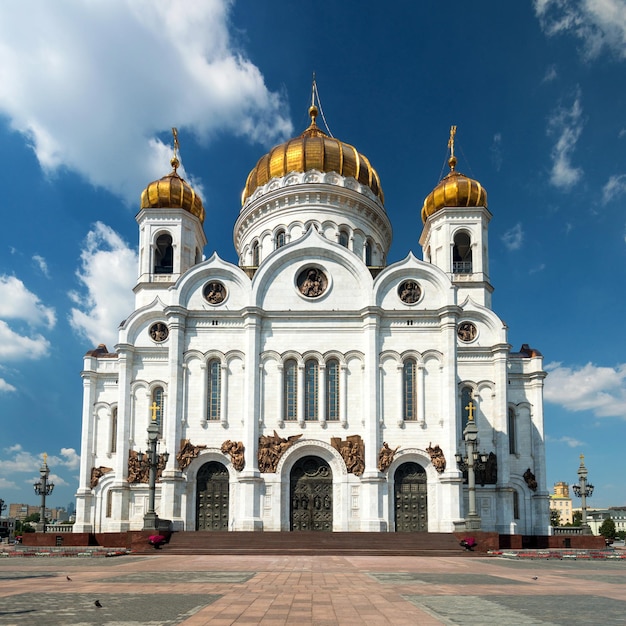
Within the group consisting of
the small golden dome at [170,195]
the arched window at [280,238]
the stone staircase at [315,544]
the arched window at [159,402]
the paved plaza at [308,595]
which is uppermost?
the small golden dome at [170,195]

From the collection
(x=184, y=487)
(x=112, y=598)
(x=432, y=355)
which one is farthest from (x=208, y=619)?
(x=432, y=355)

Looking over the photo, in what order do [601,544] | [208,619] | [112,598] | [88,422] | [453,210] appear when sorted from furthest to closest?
[453,210]
[88,422]
[601,544]
[112,598]
[208,619]

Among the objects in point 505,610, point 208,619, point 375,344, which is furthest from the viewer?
point 375,344

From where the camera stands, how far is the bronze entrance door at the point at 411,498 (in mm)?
31891

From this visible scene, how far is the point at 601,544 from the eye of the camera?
30.6m

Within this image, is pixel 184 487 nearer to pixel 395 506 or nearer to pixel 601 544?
pixel 395 506

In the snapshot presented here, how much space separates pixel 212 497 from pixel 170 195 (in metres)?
16.5

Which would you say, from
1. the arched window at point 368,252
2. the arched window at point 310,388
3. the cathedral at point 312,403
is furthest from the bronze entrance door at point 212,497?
the arched window at point 368,252

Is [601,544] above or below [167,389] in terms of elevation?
below

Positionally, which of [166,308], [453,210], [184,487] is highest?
[453,210]

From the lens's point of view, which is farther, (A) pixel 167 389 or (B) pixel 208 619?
(A) pixel 167 389

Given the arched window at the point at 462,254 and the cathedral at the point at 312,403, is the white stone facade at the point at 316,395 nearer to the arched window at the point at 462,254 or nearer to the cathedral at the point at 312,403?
the cathedral at the point at 312,403

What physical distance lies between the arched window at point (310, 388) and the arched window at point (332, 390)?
0.56 m

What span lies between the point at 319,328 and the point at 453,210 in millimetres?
11030
